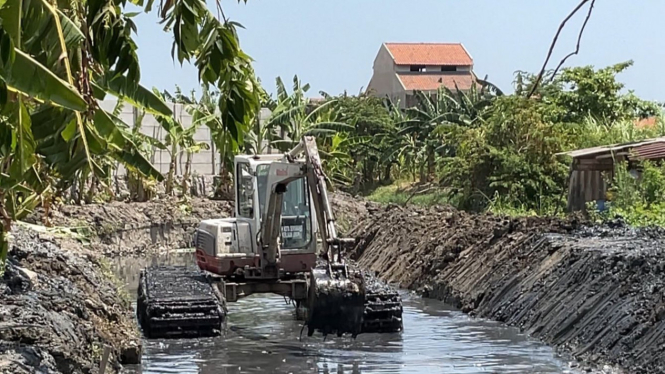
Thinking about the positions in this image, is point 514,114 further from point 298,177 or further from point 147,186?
point 298,177

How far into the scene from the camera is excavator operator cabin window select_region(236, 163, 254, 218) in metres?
17.6

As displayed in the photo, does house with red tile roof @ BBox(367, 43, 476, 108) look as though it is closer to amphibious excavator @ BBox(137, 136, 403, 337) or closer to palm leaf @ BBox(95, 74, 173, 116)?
amphibious excavator @ BBox(137, 136, 403, 337)

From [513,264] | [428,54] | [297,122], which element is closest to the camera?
[513,264]

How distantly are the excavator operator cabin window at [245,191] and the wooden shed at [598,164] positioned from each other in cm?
1035

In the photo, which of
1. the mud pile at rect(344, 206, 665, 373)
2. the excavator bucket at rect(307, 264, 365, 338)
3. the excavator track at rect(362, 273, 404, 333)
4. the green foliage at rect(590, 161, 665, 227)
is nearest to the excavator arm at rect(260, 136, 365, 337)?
the excavator bucket at rect(307, 264, 365, 338)

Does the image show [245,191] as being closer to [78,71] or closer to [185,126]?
[78,71]

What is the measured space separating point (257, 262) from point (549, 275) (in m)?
4.94

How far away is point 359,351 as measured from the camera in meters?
16.2

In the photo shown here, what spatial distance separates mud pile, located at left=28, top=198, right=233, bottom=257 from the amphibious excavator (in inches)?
508

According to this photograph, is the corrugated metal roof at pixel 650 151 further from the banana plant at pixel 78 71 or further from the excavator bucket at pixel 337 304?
the banana plant at pixel 78 71

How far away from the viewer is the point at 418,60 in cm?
7919

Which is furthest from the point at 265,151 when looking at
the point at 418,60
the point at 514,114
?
the point at 418,60

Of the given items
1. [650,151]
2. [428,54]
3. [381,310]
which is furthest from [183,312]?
[428,54]

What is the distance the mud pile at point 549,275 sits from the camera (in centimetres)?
1457
